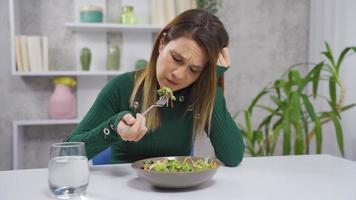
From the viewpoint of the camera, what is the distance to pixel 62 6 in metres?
2.79

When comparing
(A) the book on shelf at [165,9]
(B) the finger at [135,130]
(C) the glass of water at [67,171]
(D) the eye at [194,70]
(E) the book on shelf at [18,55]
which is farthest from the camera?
(A) the book on shelf at [165,9]

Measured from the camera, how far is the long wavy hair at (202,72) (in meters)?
1.35

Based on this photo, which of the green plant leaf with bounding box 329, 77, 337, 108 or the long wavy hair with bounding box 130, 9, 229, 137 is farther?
the green plant leaf with bounding box 329, 77, 337, 108

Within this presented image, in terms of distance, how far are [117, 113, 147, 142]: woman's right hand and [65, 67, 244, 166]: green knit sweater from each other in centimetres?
33

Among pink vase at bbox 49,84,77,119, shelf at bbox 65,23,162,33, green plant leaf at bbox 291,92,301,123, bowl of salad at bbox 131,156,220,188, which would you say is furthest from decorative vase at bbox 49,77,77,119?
bowl of salad at bbox 131,156,220,188

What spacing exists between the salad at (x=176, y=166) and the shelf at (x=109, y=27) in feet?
5.30

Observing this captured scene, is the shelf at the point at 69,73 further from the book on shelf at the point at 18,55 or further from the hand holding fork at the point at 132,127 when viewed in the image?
the hand holding fork at the point at 132,127

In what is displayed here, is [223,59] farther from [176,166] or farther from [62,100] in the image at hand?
[62,100]

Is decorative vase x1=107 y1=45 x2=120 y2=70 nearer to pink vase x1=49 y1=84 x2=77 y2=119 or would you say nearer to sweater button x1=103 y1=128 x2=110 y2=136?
pink vase x1=49 y1=84 x2=77 y2=119

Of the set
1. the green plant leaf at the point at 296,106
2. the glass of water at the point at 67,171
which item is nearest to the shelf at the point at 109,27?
the green plant leaf at the point at 296,106

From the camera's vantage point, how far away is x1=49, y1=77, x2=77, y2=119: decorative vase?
2707 mm

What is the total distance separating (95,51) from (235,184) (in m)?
1.95

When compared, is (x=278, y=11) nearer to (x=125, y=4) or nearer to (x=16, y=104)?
(x=125, y=4)

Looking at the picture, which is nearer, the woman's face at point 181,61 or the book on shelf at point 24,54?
the woman's face at point 181,61
